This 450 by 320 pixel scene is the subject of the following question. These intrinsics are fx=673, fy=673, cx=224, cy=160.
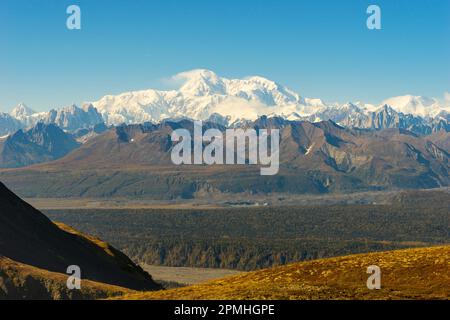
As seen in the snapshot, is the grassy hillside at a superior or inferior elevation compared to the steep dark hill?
superior

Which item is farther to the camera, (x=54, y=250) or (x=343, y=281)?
(x=54, y=250)

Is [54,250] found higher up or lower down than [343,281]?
lower down

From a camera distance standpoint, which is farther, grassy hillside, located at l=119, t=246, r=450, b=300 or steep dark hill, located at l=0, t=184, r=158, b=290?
steep dark hill, located at l=0, t=184, r=158, b=290

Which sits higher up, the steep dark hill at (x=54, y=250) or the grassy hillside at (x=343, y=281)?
the grassy hillside at (x=343, y=281)

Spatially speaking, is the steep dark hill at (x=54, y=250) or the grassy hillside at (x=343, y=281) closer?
the grassy hillside at (x=343, y=281)
